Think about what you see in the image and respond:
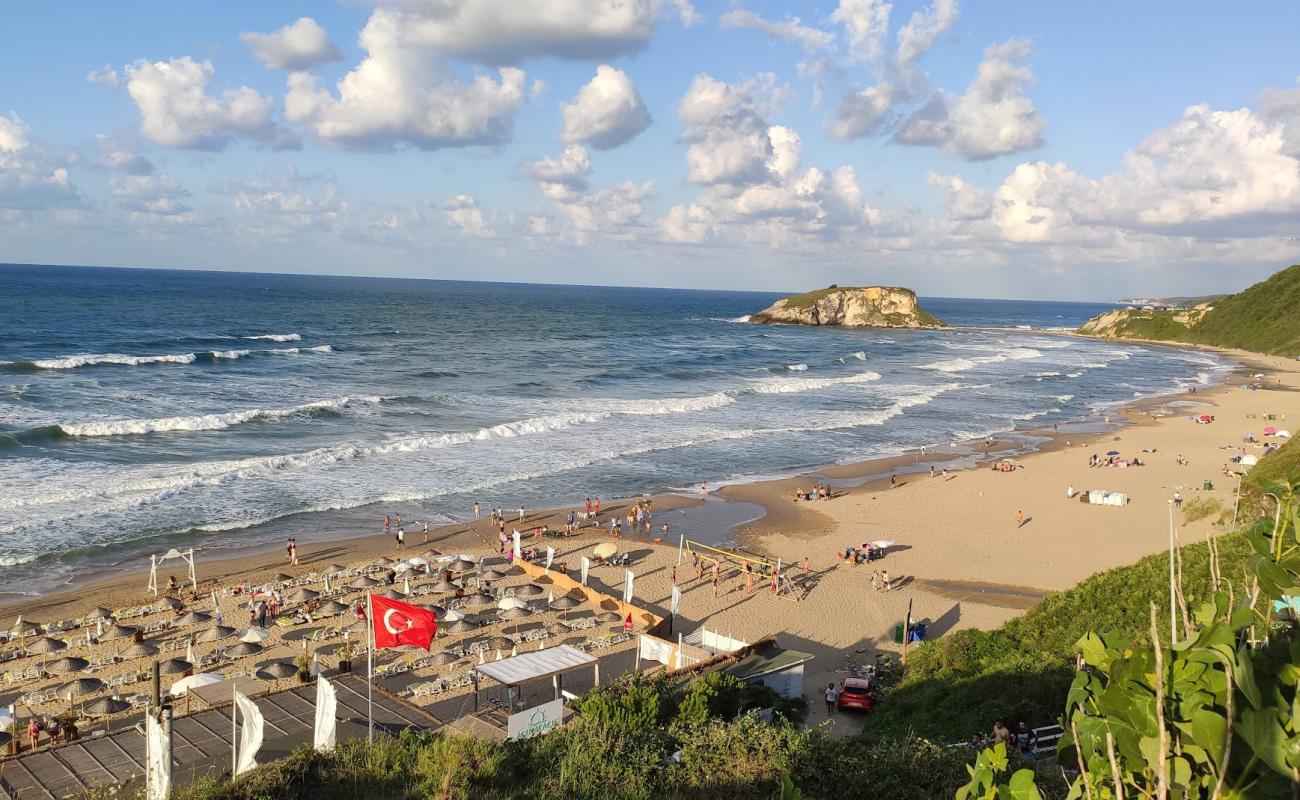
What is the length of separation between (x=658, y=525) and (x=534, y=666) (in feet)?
54.1

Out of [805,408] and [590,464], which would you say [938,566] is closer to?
[590,464]

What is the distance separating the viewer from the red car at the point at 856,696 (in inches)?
746

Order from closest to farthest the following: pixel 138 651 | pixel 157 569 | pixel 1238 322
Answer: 1. pixel 138 651
2. pixel 157 569
3. pixel 1238 322

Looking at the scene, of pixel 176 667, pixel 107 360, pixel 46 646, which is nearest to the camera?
pixel 176 667

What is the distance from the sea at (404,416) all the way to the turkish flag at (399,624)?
17.4m

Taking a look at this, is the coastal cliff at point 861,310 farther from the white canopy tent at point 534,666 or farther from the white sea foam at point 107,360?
the white canopy tent at point 534,666

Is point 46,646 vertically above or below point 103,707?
below

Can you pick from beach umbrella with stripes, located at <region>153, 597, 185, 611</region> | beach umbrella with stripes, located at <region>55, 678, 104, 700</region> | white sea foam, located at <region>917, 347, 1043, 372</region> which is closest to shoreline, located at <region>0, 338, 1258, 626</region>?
beach umbrella with stripes, located at <region>153, 597, 185, 611</region>

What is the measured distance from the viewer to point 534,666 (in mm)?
18453

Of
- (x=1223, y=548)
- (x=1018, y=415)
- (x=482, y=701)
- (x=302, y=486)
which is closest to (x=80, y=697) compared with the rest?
(x=482, y=701)

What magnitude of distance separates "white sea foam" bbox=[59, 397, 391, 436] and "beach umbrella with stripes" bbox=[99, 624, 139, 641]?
24616 millimetres

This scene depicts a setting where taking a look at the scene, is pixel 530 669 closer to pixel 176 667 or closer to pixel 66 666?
pixel 176 667

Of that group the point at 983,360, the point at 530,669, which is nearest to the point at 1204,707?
the point at 530,669

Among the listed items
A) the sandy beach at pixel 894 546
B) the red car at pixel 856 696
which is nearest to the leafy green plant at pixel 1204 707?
the sandy beach at pixel 894 546
